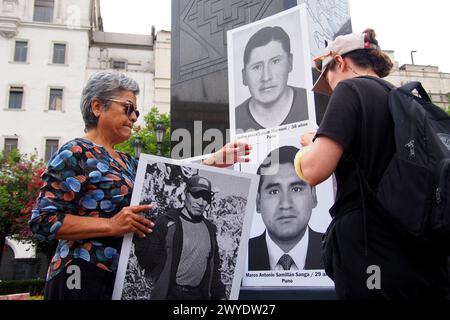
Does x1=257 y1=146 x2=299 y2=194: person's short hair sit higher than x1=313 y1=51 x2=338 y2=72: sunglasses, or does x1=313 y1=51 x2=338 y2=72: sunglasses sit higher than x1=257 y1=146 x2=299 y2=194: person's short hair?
x1=313 y1=51 x2=338 y2=72: sunglasses

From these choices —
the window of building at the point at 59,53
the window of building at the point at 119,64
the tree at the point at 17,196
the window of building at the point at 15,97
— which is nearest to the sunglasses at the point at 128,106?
the tree at the point at 17,196

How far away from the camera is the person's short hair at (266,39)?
3.05 metres

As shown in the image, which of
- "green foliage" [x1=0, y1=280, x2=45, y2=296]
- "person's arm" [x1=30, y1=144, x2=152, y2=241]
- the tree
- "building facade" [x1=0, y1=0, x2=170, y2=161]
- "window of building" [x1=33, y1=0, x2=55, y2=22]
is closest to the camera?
"person's arm" [x1=30, y1=144, x2=152, y2=241]

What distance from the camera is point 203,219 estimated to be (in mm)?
1822

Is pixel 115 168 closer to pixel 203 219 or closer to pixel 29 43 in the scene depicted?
pixel 203 219

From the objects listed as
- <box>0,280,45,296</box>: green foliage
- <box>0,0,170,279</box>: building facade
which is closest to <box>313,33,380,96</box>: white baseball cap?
<box>0,280,45,296</box>: green foliage

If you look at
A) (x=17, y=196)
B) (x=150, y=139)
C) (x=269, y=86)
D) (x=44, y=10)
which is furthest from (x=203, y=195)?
(x=44, y=10)

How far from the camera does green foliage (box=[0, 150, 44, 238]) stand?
15398mm

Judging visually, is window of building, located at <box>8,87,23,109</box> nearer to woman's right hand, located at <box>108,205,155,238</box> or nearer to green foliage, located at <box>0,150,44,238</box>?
green foliage, located at <box>0,150,44,238</box>

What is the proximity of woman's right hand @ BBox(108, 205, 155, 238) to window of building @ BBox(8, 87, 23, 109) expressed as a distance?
2429cm

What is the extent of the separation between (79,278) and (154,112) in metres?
19.2

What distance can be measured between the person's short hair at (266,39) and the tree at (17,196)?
13.2m

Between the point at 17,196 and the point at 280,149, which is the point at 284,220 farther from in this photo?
the point at 17,196

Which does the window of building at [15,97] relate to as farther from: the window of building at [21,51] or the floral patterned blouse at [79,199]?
the floral patterned blouse at [79,199]
